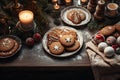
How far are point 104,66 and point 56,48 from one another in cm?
32

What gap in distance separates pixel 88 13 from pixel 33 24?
0.41 metres

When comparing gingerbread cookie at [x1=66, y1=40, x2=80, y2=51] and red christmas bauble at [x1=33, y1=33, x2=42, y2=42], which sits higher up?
red christmas bauble at [x1=33, y1=33, x2=42, y2=42]

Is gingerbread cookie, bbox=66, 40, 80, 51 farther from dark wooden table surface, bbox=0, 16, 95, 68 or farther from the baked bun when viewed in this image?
the baked bun

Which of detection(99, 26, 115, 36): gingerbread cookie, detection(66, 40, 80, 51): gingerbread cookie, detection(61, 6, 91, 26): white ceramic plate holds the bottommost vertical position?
detection(66, 40, 80, 51): gingerbread cookie

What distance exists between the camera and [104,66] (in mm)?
1634

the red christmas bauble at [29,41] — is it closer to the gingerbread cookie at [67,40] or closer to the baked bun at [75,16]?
the gingerbread cookie at [67,40]

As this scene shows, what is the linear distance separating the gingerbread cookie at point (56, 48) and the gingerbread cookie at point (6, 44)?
0.83ft

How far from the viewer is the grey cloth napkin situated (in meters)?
1.63

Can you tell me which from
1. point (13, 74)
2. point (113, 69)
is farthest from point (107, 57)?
point (13, 74)


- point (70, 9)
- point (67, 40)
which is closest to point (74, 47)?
point (67, 40)

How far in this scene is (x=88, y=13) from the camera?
194 centimetres

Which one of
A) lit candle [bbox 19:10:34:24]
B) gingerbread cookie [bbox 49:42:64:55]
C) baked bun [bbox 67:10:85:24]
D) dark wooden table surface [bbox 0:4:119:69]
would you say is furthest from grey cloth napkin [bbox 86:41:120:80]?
lit candle [bbox 19:10:34:24]

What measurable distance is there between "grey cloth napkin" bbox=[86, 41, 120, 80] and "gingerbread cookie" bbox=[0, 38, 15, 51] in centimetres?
51

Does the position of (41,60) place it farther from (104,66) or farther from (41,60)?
(104,66)
